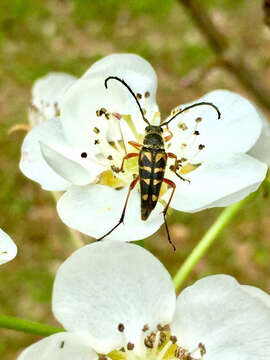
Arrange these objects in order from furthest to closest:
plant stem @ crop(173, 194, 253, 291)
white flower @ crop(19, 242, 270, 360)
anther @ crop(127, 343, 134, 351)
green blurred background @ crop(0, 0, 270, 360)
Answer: green blurred background @ crop(0, 0, 270, 360), plant stem @ crop(173, 194, 253, 291), anther @ crop(127, 343, 134, 351), white flower @ crop(19, 242, 270, 360)

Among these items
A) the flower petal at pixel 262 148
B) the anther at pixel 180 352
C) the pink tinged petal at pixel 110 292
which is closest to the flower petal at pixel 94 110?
the flower petal at pixel 262 148

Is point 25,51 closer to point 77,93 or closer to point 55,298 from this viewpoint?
point 77,93

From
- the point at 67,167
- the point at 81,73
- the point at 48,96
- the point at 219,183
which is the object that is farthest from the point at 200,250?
the point at 81,73

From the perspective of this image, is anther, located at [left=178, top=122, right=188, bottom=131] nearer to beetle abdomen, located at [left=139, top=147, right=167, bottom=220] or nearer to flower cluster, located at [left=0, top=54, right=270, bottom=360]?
flower cluster, located at [left=0, top=54, right=270, bottom=360]

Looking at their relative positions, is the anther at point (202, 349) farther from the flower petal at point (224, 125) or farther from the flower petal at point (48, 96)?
the flower petal at point (48, 96)

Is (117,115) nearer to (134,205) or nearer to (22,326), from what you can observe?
(134,205)

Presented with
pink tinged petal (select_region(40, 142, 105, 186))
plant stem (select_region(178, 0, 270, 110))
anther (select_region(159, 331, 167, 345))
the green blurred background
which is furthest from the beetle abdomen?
the green blurred background

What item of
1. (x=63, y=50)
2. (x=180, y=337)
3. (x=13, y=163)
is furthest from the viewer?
(x=63, y=50)

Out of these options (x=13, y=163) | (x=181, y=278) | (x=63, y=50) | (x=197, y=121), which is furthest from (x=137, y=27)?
(x=181, y=278)
